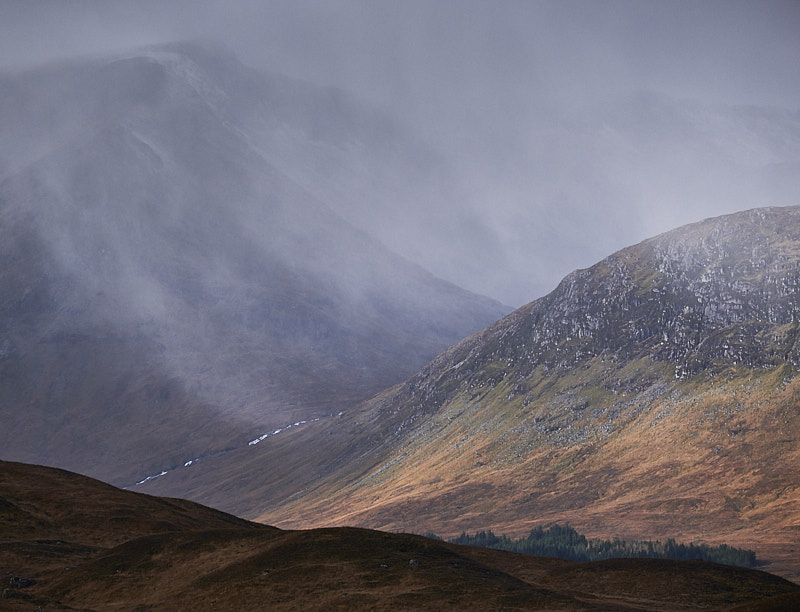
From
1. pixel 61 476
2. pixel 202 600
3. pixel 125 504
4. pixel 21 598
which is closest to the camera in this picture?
pixel 21 598

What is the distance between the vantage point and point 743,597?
7731 centimetres

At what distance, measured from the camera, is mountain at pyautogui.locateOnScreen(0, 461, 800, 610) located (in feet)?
214

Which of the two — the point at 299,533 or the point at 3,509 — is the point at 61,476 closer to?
the point at 3,509

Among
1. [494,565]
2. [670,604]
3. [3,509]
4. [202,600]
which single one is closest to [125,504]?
[3,509]

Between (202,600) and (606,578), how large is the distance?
4432 cm

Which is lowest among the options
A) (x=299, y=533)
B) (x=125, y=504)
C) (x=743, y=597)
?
(x=743, y=597)

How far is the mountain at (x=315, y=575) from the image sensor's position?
6538cm

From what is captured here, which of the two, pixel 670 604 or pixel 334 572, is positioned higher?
pixel 334 572

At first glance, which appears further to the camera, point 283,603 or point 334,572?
point 334,572

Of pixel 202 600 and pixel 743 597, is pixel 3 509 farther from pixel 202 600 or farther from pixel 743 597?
→ pixel 743 597

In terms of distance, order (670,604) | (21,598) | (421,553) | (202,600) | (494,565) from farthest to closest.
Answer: (494,565)
(421,553)
(670,604)
(202,600)
(21,598)

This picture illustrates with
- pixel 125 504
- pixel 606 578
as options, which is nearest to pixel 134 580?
pixel 125 504

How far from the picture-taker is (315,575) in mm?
70875

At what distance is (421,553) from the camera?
261 ft
